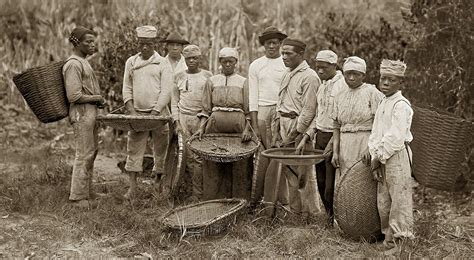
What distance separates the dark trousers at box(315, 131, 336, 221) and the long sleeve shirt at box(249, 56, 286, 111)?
78 centimetres

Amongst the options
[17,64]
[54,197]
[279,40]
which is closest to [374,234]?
[279,40]

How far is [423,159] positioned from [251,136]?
5.64 ft

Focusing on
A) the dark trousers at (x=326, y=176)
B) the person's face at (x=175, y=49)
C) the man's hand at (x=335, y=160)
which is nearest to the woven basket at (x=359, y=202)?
the man's hand at (x=335, y=160)

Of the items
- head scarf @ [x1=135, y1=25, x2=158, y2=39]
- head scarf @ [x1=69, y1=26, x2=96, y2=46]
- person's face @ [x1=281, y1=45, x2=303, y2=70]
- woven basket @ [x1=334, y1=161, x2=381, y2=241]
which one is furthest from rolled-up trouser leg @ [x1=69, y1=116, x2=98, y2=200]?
woven basket @ [x1=334, y1=161, x2=381, y2=241]

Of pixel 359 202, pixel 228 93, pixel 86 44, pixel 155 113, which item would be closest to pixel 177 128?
pixel 155 113

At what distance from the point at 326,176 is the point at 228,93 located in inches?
52.8

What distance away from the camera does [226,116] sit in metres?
7.39

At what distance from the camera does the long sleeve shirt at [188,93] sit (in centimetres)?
780

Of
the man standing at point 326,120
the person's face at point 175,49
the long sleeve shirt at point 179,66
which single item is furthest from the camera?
the person's face at point 175,49

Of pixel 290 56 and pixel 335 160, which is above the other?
pixel 290 56

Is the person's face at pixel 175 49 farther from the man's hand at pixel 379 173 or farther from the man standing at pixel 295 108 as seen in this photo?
the man's hand at pixel 379 173

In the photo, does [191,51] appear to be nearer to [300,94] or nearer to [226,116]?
[226,116]

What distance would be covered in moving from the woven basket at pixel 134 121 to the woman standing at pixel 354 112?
200cm

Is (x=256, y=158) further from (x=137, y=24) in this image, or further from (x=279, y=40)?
(x=137, y=24)
